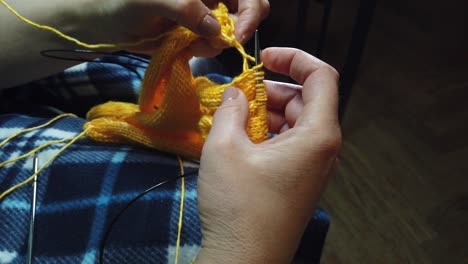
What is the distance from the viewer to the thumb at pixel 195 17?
536mm

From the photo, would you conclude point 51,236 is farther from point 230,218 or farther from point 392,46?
point 392,46

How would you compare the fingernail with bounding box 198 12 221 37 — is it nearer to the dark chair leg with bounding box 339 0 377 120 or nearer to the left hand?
the left hand

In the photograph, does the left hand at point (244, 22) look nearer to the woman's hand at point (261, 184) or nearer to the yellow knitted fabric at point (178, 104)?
the yellow knitted fabric at point (178, 104)

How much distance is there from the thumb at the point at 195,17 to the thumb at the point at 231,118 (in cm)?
10

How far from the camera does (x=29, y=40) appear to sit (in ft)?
2.24

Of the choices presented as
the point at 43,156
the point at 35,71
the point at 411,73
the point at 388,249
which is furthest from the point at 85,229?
the point at 411,73

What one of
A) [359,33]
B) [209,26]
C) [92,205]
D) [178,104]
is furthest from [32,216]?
[359,33]

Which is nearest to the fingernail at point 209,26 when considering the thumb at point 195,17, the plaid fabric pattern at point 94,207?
the thumb at point 195,17

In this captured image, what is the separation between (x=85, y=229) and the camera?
561mm

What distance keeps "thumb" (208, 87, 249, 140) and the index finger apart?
71 mm

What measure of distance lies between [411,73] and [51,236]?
3.95 ft

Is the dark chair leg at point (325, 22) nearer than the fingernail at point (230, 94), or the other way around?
the fingernail at point (230, 94)

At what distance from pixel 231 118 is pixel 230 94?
5 centimetres

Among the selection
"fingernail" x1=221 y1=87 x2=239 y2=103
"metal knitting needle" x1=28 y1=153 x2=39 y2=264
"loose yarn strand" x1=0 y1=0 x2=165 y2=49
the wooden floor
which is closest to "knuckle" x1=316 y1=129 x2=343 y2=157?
"fingernail" x1=221 y1=87 x2=239 y2=103
